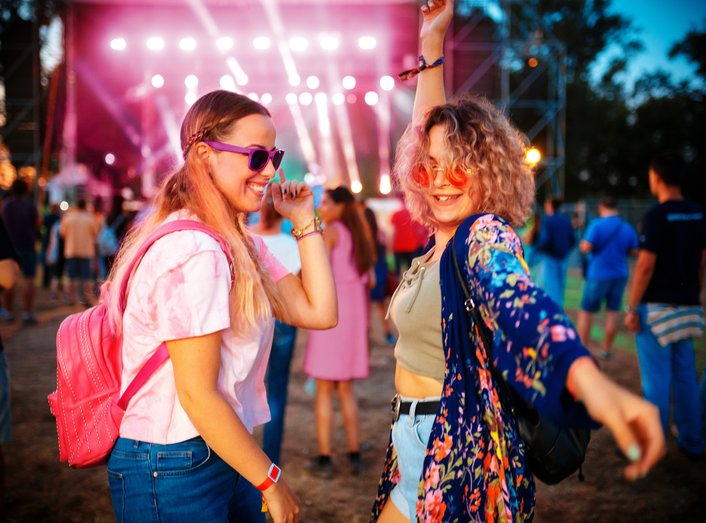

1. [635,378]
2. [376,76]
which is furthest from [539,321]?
[376,76]

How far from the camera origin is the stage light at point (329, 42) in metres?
12.4

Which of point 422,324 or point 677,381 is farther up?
point 422,324

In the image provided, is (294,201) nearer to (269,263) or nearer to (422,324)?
(269,263)

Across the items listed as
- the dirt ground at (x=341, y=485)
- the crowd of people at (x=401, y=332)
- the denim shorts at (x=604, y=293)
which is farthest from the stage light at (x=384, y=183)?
the crowd of people at (x=401, y=332)

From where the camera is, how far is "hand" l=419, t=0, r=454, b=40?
2.18m

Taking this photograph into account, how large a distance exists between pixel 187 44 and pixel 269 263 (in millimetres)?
12326

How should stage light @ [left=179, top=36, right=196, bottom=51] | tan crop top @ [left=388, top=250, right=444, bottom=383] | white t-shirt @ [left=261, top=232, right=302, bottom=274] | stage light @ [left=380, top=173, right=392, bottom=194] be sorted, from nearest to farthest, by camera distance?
tan crop top @ [left=388, top=250, right=444, bottom=383]
white t-shirt @ [left=261, top=232, right=302, bottom=274]
stage light @ [left=179, top=36, right=196, bottom=51]
stage light @ [left=380, top=173, right=392, bottom=194]

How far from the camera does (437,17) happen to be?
7.20 feet

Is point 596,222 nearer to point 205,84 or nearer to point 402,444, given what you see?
point 402,444

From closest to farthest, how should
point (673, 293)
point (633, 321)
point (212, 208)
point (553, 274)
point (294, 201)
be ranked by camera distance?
point (212, 208) → point (294, 201) → point (673, 293) → point (633, 321) → point (553, 274)

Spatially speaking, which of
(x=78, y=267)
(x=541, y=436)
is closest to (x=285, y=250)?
(x=541, y=436)

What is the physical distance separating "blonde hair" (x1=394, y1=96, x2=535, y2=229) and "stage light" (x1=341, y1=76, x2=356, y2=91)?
1263 cm

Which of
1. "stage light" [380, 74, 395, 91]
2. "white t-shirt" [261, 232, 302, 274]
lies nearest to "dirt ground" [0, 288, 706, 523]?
"white t-shirt" [261, 232, 302, 274]

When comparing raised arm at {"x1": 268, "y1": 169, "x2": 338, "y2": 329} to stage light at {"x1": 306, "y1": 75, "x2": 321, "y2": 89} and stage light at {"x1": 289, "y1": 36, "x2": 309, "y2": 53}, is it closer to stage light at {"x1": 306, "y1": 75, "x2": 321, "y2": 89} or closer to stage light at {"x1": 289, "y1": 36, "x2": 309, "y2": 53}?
stage light at {"x1": 289, "y1": 36, "x2": 309, "y2": 53}
